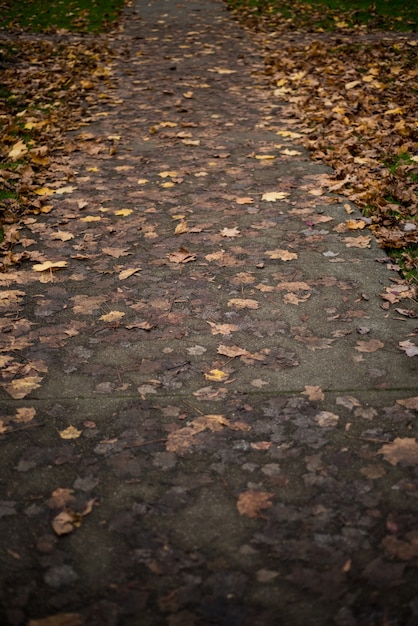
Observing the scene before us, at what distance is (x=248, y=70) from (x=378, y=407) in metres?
7.90

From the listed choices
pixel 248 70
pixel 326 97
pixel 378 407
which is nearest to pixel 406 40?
pixel 248 70

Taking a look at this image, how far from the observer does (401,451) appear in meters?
2.64

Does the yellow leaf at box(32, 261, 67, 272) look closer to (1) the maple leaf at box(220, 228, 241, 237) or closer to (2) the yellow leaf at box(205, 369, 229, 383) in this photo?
(1) the maple leaf at box(220, 228, 241, 237)

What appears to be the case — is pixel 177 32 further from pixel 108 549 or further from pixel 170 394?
pixel 108 549

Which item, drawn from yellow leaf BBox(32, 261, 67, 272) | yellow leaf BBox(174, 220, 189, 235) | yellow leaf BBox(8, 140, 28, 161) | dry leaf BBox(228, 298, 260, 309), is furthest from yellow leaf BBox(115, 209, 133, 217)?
yellow leaf BBox(8, 140, 28, 161)

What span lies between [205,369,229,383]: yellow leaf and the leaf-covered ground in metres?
1.52

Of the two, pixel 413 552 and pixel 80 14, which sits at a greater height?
pixel 80 14

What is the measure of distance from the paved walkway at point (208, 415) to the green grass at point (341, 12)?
27.7 ft

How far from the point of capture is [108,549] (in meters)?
2.27

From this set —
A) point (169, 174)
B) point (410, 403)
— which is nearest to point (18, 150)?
point (169, 174)

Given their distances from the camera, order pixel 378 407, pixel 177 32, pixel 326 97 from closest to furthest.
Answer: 1. pixel 378 407
2. pixel 326 97
3. pixel 177 32

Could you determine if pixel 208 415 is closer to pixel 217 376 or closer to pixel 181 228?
pixel 217 376

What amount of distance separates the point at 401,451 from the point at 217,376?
3.19 ft

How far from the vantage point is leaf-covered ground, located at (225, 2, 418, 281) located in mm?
4832
